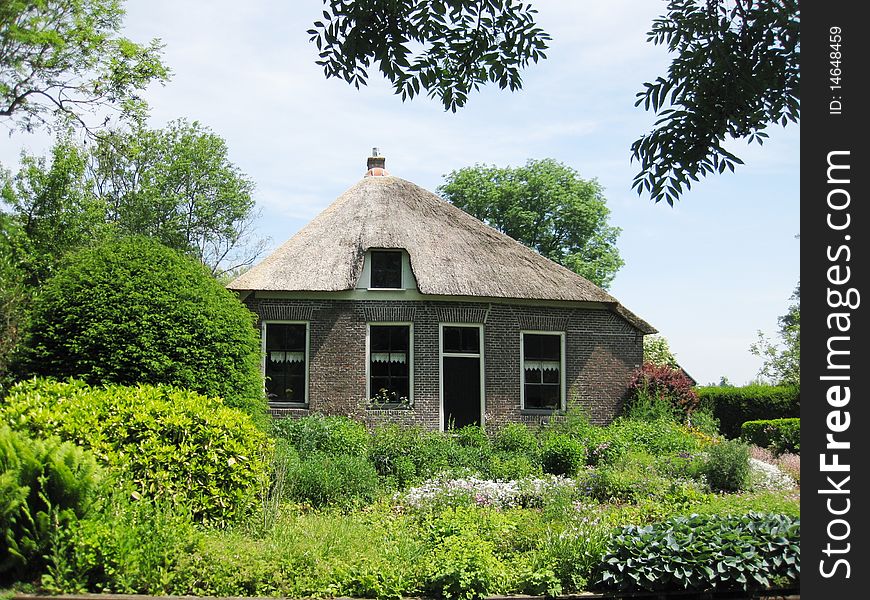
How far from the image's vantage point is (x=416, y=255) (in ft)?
56.7

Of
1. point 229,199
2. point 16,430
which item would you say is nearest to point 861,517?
point 16,430

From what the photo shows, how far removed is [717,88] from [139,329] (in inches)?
263

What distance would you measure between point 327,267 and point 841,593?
45.4 feet

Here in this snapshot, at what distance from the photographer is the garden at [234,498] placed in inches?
231

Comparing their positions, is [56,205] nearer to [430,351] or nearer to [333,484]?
[430,351]

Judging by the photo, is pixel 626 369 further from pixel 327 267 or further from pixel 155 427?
pixel 155 427

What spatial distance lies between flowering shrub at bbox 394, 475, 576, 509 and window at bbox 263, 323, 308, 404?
260 inches

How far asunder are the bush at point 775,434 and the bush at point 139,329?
1396 centimetres

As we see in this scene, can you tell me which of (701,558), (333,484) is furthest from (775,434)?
(701,558)

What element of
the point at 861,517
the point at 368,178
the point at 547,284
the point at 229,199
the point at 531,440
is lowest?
the point at 531,440

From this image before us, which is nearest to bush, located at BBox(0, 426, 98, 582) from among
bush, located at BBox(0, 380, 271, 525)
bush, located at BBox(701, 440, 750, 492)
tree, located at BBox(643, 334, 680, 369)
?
bush, located at BBox(0, 380, 271, 525)

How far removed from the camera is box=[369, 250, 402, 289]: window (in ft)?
56.4

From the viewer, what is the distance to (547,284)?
18.0 meters

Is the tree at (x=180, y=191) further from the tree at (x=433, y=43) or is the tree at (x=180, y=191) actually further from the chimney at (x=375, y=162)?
the tree at (x=433, y=43)
